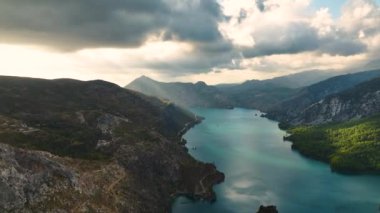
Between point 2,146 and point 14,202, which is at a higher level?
point 2,146

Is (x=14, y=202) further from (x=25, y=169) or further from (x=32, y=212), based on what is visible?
(x=25, y=169)

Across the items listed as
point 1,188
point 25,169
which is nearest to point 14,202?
point 1,188

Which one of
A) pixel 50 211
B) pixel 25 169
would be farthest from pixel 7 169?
pixel 50 211

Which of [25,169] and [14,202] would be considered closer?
[14,202]

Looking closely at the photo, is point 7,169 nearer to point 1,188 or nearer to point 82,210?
point 1,188

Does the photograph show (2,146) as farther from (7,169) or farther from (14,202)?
(14,202)

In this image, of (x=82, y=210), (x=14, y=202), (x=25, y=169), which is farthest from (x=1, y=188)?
(x=82, y=210)

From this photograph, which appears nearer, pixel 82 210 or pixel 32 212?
pixel 32 212

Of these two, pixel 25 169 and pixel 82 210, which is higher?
pixel 25 169
